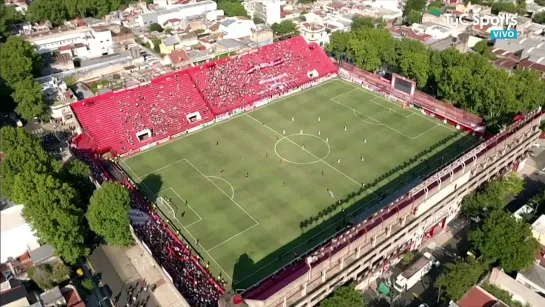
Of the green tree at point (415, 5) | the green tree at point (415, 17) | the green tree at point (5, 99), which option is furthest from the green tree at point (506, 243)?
the green tree at point (415, 5)

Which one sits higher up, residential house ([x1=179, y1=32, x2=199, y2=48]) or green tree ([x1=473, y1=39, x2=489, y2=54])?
residential house ([x1=179, y1=32, x2=199, y2=48])

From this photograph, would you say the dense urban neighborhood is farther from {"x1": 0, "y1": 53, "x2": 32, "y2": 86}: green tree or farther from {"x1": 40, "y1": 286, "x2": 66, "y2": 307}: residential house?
{"x1": 0, "y1": 53, "x2": 32, "y2": 86}: green tree

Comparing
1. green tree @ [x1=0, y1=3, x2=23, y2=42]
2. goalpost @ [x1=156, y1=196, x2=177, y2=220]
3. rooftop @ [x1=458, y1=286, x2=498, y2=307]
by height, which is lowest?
rooftop @ [x1=458, y1=286, x2=498, y2=307]

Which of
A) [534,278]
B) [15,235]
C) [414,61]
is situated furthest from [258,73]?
[534,278]

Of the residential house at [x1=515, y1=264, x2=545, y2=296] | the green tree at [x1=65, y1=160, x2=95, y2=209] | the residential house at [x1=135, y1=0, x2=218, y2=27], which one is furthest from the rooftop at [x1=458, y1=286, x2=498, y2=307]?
the residential house at [x1=135, y1=0, x2=218, y2=27]

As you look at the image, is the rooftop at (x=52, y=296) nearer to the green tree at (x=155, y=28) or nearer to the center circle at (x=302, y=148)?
the center circle at (x=302, y=148)

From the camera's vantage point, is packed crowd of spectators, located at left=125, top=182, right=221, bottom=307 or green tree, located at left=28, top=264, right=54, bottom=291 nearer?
Answer: packed crowd of spectators, located at left=125, top=182, right=221, bottom=307

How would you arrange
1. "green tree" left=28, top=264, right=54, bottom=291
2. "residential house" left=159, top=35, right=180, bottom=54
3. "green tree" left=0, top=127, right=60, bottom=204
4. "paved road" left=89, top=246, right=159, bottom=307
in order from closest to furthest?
"green tree" left=28, top=264, right=54, bottom=291 < "paved road" left=89, top=246, right=159, bottom=307 < "green tree" left=0, top=127, right=60, bottom=204 < "residential house" left=159, top=35, right=180, bottom=54

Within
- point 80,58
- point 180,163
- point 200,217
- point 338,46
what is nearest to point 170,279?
point 200,217

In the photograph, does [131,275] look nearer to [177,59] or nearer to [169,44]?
[177,59]
